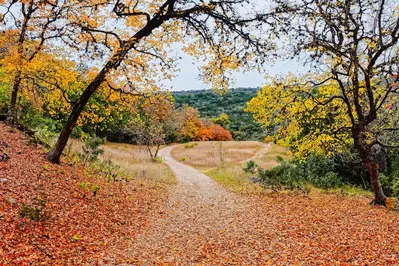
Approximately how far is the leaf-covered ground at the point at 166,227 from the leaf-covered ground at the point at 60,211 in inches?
1.0

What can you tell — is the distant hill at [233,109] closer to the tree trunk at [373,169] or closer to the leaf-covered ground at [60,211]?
the tree trunk at [373,169]

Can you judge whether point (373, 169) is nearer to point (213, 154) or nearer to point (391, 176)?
point (391, 176)

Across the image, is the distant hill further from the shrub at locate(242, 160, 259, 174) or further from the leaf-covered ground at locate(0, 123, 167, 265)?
the leaf-covered ground at locate(0, 123, 167, 265)

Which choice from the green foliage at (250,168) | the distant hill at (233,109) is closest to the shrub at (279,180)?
the green foliage at (250,168)

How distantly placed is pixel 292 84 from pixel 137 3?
20.7 feet

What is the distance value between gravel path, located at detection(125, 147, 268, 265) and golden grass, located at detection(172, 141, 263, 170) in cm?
1898

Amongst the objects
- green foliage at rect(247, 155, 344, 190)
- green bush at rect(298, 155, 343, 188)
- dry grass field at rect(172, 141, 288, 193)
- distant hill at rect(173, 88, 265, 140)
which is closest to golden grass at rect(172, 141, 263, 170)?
dry grass field at rect(172, 141, 288, 193)

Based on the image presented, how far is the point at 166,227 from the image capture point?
972 centimetres

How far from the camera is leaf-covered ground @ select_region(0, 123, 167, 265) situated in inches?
250

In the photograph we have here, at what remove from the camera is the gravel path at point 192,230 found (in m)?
7.38

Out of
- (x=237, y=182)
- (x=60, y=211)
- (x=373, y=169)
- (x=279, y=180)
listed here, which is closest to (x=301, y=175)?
(x=237, y=182)

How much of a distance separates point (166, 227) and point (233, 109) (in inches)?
3484

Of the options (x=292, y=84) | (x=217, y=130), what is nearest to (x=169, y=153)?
(x=217, y=130)

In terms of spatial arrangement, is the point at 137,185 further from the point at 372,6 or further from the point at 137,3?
the point at 372,6
